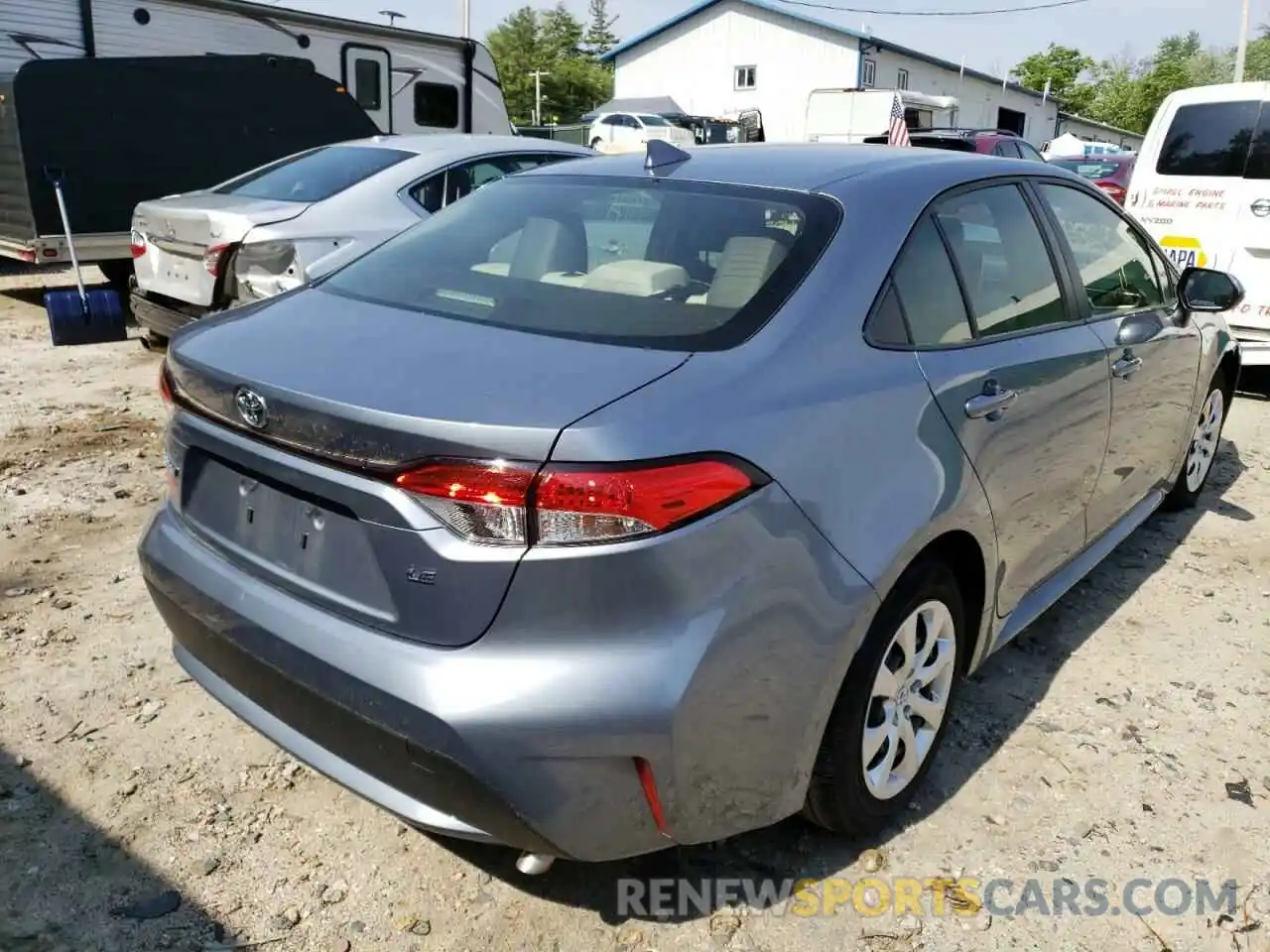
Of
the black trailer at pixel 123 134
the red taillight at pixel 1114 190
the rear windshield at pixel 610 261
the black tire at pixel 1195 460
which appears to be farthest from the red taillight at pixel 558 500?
the red taillight at pixel 1114 190

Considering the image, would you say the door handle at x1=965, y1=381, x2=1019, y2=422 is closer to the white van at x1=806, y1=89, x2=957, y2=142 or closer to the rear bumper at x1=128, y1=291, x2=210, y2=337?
the rear bumper at x1=128, y1=291, x2=210, y2=337

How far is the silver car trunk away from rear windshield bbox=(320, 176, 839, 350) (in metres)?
3.23

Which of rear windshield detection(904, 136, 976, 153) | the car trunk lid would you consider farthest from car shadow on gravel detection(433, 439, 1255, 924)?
rear windshield detection(904, 136, 976, 153)

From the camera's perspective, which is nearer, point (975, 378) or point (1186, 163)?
point (975, 378)

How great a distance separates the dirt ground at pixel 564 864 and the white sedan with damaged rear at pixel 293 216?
2.36 meters

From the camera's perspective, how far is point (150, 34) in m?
9.98

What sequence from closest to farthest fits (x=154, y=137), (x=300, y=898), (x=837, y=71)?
(x=300, y=898) → (x=154, y=137) → (x=837, y=71)

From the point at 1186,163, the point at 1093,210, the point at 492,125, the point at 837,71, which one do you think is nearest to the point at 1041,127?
the point at 837,71

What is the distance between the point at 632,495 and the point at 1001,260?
1714 mm

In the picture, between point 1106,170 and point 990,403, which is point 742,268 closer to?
point 990,403

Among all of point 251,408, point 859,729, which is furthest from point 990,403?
point 251,408

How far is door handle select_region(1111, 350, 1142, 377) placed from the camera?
11.0 feet

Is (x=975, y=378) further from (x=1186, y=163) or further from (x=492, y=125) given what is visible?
(x=492, y=125)

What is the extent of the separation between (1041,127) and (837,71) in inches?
822
